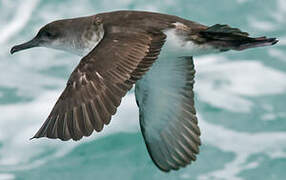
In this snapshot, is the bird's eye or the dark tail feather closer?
the dark tail feather

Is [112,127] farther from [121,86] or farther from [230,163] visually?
[121,86]

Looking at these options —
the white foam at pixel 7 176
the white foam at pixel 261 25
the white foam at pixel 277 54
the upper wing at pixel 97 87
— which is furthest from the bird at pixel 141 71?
the white foam at pixel 261 25

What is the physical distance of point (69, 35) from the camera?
320 inches

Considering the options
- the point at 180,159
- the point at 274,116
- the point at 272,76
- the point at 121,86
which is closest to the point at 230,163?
the point at 274,116

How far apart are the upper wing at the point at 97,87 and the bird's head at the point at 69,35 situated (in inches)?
29.4

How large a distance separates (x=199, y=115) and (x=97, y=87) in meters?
7.25

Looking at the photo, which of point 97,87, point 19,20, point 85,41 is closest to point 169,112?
point 85,41

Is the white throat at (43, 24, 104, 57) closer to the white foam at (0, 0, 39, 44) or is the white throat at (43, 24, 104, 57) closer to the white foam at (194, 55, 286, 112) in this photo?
the white foam at (194, 55, 286, 112)

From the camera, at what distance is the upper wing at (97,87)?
6.55 metres

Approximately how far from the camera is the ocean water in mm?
12477

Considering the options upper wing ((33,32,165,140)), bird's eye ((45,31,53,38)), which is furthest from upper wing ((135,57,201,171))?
upper wing ((33,32,165,140))

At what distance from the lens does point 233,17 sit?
58.1ft

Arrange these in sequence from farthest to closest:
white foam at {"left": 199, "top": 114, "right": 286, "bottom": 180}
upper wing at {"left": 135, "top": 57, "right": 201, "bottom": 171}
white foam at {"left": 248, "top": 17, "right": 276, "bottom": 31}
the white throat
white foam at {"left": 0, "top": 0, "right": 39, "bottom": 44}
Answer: white foam at {"left": 0, "top": 0, "right": 39, "bottom": 44} < white foam at {"left": 248, "top": 17, "right": 276, "bottom": 31} < white foam at {"left": 199, "top": 114, "right": 286, "bottom": 180} < upper wing at {"left": 135, "top": 57, "right": 201, "bottom": 171} < the white throat

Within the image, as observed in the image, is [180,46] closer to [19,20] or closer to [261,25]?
[261,25]
